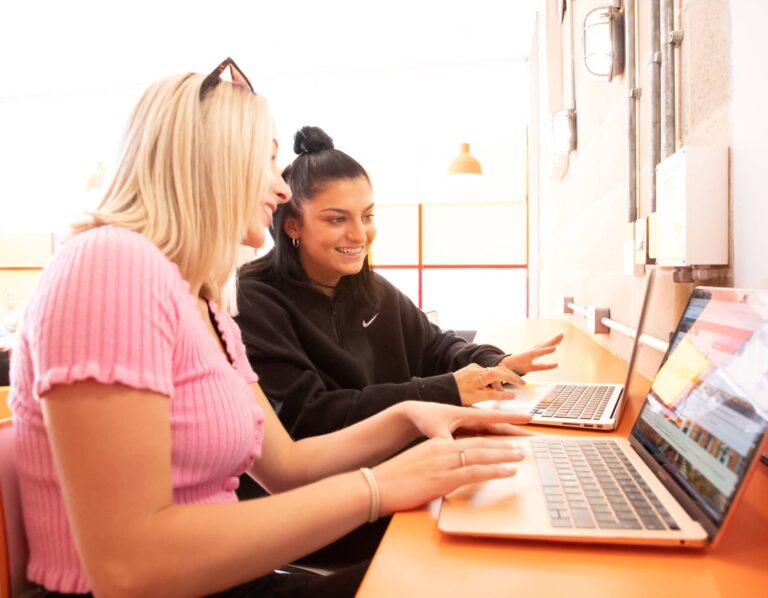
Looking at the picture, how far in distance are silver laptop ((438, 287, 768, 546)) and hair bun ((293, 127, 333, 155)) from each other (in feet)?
3.72

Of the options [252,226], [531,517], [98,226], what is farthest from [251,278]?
[531,517]

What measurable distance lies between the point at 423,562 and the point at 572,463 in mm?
301

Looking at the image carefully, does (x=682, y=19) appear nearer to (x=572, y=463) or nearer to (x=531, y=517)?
(x=572, y=463)

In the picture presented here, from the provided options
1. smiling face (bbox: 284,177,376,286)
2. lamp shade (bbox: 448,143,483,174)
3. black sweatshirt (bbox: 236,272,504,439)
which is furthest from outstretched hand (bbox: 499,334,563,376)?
lamp shade (bbox: 448,143,483,174)

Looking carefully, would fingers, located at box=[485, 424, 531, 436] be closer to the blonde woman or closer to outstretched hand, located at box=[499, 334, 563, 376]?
the blonde woman

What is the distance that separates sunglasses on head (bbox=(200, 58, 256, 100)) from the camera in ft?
2.85

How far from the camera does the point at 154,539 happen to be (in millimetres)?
597

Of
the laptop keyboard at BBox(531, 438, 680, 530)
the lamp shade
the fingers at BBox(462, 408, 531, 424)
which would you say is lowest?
the laptop keyboard at BBox(531, 438, 680, 530)

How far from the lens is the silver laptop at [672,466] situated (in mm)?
548

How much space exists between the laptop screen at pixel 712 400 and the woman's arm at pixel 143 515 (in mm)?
408

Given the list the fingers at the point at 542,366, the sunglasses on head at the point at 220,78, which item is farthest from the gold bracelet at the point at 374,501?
the fingers at the point at 542,366

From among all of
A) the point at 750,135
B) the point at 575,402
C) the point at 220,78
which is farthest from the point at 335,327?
the point at 750,135

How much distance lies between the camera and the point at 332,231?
1.60 metres

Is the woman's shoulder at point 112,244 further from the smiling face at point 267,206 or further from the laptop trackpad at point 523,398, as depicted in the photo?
the laptop trackpad at point 523,398
